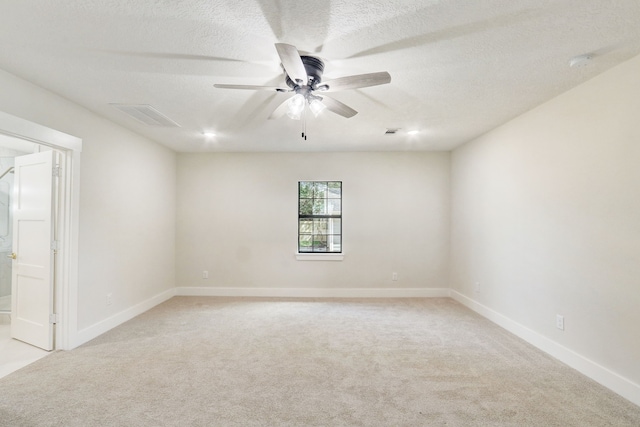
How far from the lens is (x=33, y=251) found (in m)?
3.05

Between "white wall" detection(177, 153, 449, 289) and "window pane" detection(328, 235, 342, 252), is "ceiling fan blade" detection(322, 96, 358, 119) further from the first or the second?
"window pane" detection(328, 235, 342, 252)

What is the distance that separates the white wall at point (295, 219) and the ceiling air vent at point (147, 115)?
1625 millimetres

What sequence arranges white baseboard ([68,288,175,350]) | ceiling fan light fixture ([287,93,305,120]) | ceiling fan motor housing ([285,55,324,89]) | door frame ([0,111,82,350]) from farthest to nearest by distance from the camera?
white baseboard ([68,288,175,350])
door frame ([0,111,82,350])
ceiling fan light fixture ([287,93,305,120])
ceiling fan motor housing ([285,55,324,89])

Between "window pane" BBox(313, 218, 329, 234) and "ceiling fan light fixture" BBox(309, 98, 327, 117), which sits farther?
"window pane" BBox(313, 218, 329, 234)

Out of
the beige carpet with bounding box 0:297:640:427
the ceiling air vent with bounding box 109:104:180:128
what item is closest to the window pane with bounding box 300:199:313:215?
the beige carpet with bounding box 0:297:640:427

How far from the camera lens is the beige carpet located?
6.48 ft

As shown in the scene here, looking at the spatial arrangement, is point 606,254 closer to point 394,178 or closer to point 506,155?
point 506,155

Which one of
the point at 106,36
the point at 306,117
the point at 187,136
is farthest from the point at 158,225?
the point at 106,36

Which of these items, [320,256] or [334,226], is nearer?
[320,256]

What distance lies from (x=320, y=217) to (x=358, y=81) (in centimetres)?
336

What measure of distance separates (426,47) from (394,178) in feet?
10.4

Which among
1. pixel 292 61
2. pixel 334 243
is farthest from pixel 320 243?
pixel 292 61

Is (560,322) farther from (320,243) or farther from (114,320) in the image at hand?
(114,320)

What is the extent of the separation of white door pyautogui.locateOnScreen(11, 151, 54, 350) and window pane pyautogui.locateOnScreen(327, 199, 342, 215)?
11.7ft
